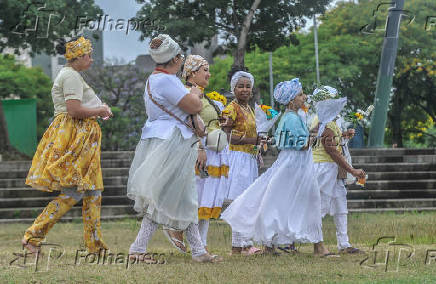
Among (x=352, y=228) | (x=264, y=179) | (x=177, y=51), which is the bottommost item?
(x=352, y=228)

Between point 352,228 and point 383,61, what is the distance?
11.3 metres

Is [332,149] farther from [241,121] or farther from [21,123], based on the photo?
[21,123]

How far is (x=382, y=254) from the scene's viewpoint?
8.53 m

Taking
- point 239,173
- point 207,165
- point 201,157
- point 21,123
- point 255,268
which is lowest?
point 21,123

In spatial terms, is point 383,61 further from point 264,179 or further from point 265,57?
point 265,57

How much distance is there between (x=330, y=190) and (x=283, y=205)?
82 cm

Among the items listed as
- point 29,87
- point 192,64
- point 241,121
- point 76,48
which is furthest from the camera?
point 29,87

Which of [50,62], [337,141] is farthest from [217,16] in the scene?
[50,62]

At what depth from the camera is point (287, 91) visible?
870 centimetres

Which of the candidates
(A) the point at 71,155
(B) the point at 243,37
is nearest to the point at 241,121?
(A) the point at 71,155

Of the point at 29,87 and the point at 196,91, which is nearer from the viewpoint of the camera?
the point at 196,91

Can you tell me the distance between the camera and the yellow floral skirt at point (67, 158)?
800 centimetres

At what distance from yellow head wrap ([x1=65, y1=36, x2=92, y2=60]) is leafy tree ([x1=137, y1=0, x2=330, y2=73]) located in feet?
43.1

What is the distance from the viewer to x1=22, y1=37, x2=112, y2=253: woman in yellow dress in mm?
8008
